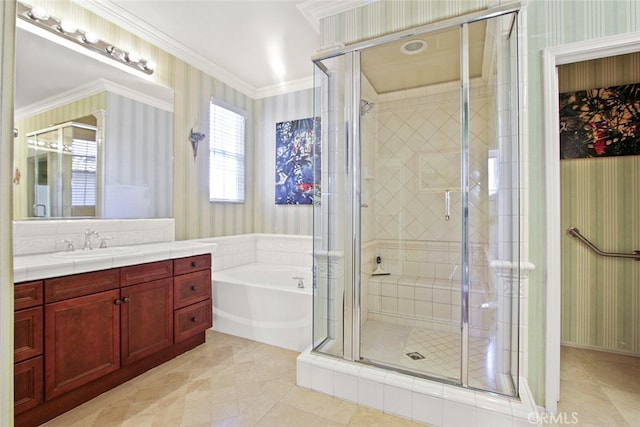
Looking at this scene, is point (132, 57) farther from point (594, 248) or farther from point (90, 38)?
point (594, 248)

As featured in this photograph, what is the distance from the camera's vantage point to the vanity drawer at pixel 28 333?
1.43 metres

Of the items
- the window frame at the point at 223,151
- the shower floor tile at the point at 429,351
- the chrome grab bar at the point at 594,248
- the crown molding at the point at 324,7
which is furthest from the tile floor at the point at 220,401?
the crown molding at the point at 324,7

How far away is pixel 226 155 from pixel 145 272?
1796 millimetres

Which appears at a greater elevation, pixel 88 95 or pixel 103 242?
pixel 88 95

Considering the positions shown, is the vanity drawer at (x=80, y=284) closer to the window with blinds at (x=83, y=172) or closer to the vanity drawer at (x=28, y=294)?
the vanity drawer at (x=28, y=294)

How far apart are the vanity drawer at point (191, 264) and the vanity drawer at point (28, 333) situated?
834 millimetres

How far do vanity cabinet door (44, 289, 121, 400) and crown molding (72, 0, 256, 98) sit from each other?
211 cm

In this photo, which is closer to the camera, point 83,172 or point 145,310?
point 145,310

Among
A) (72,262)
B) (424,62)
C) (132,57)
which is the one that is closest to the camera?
(72,262)

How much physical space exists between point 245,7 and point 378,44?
1138 mm

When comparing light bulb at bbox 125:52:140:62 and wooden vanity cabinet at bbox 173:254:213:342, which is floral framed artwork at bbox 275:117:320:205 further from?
light bulb at bbox 125:52:140:62

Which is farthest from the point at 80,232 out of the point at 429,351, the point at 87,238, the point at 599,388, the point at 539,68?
the point at 599,388

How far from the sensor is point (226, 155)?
349 cm

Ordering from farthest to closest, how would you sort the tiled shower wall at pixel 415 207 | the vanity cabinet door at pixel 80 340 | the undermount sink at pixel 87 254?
the tiled shower wall at pixel 415 207 < the undermount sink at pixel 87 254 < the vanity cabinet door at pixel 80 340
